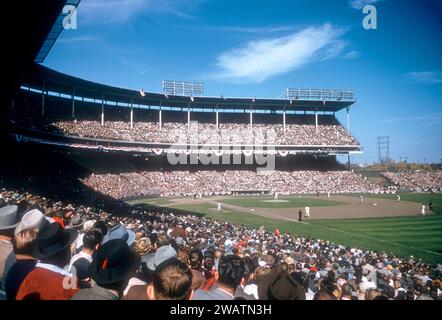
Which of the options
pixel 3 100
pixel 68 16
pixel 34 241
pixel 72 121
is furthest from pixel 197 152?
pixel 34 241

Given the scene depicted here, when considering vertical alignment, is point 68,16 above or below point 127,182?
above

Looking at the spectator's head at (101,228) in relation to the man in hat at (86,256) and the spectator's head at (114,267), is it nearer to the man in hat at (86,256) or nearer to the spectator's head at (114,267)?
the man in hat at (86,256)

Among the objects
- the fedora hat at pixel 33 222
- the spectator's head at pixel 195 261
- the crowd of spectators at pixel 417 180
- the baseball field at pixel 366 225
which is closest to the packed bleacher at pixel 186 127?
the crowd of spectators at pixel 417 180

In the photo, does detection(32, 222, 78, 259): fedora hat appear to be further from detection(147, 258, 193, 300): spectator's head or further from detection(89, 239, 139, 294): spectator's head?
detection(147, 258, 193, 300): spectator's head

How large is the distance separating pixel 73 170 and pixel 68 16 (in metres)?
34.5

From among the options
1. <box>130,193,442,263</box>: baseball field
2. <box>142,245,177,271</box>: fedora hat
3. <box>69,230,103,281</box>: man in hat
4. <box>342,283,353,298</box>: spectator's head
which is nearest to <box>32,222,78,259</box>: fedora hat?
<box>69,230,103,281</box>: man in hat

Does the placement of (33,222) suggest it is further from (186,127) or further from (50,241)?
(186,127)

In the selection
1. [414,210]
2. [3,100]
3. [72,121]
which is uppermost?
[72,121]

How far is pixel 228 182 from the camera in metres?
56.8

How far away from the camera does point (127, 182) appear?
48.8 metres

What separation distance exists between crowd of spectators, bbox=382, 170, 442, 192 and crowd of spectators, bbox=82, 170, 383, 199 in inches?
422

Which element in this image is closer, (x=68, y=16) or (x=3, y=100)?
(x=3, y=100)

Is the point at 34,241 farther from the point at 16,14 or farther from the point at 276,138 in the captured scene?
the point at 276,138

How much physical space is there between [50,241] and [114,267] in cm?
132
